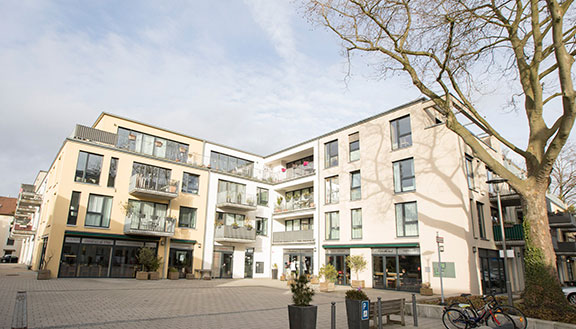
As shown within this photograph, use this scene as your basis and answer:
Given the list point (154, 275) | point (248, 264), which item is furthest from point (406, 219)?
point (154, 275)

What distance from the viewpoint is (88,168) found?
21.7m

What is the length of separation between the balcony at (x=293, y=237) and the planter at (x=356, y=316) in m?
17.4

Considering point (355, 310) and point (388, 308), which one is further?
point (388, 308)

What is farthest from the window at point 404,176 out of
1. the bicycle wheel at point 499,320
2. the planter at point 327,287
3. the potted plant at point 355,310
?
the potted plant at point 355,310

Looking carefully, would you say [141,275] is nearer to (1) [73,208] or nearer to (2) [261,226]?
(1) [73,208]

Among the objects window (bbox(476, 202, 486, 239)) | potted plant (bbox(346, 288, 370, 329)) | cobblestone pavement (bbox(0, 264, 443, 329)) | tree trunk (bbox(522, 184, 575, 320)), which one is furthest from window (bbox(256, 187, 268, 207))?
potted plant (bbox(346, 288, 370, 329))

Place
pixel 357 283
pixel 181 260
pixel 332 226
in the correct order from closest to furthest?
pixel 357 283, pixel 181 260, pixel 332 226

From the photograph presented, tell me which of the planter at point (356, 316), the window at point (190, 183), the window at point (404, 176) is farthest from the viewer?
the window at point (190, 183)

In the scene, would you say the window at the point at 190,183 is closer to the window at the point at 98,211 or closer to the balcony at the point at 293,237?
the window at the point at 98,211

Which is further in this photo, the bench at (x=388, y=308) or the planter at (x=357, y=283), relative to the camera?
the planter at (x=357, y=283)

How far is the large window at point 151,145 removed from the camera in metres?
24.0

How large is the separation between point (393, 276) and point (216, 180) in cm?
1456

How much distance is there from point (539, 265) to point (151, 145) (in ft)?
75.1

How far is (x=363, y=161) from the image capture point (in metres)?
23.3
